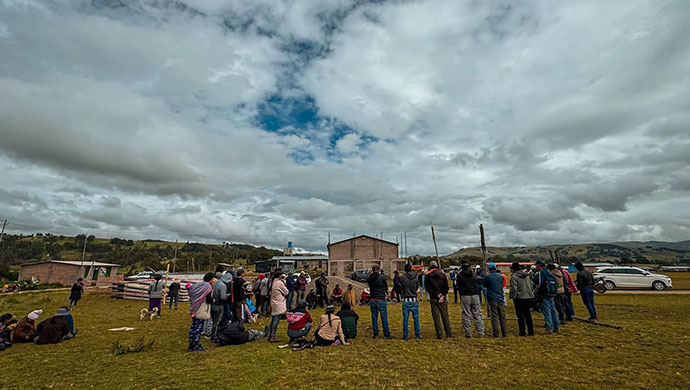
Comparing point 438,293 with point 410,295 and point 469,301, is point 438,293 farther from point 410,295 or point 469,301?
point 469,301

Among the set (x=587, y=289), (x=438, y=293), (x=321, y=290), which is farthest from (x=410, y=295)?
(x=321, y=290)

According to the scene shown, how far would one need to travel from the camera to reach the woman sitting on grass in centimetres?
816

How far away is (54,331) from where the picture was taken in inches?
354

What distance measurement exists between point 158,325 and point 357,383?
965 centimetres

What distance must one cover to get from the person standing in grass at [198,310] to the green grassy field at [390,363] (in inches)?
12.5

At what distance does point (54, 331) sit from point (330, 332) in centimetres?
761

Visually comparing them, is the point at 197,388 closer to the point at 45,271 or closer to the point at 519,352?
the point at 519,352

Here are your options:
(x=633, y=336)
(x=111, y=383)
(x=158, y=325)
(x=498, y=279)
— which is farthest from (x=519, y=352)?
(x=158, y=325)

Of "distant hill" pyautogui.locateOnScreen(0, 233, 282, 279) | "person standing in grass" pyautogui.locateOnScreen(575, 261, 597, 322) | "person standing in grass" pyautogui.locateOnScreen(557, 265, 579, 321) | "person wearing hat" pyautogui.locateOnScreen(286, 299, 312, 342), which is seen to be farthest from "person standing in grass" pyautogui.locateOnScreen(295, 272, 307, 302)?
"distant hill" pyautogui.locateOnScreen(0, 233, 282, 279)

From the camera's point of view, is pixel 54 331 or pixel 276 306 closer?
pixel 276 306

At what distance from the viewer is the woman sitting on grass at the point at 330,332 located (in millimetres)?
8164

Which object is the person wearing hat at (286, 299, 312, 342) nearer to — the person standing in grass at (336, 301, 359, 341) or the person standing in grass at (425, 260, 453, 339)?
the person standing in grass at (336, 301, 359, 341)

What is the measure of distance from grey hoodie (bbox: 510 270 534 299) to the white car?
1909 cm

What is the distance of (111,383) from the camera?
18.8 ft
